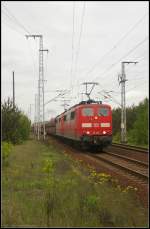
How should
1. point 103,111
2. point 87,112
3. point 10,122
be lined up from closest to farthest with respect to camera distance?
point 87,112
point 103,111
point 10,122

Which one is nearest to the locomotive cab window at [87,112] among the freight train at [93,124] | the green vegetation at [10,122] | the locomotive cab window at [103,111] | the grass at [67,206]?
the freight train at [93,124]

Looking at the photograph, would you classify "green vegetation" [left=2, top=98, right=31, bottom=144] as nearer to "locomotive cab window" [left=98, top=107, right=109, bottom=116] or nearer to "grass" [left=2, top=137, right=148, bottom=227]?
"locomotive cab window" [left=98, top=107, right=109, bottom=116]

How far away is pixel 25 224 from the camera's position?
695 cm

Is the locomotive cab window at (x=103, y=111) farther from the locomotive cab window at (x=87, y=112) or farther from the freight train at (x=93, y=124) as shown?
the locomotive cab window at (x=87, y=112)

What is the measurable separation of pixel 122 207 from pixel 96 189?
1.56m

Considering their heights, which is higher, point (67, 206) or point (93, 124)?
point (93, 124)

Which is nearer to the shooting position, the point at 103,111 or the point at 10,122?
the point at 103,111

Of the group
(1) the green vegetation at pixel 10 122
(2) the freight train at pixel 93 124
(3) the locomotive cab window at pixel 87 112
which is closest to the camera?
(2) the freight train at pixel 93 124

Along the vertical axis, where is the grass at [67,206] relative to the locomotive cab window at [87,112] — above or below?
below

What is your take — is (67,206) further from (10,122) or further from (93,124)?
(10,122)

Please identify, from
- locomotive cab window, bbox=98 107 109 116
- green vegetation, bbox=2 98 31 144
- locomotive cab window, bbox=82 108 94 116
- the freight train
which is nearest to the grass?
the freight train

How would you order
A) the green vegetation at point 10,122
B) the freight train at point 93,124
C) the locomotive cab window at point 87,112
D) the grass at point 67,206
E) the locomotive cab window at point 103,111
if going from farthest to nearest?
the green vegetation at point 10,122 < the locomotive cab window at point 103,111 < the locomotive cab window at point 87,112 < the freight train at point 93,124 < the grass at point 67,206

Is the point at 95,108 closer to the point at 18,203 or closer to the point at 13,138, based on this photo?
the point at 13,138

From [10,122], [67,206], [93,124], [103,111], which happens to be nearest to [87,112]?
[93,124]
